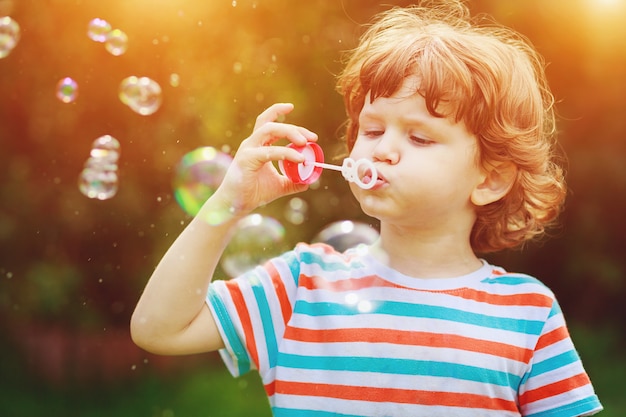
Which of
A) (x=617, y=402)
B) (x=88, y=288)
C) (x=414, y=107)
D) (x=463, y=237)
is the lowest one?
(x=617, y=402)

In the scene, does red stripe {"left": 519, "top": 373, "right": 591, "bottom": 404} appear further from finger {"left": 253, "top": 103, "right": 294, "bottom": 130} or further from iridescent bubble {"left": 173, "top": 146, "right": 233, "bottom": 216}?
iridescent bubble {"left": 173, "top": 146, "right": 233, "bottom": 216}

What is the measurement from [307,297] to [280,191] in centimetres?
19

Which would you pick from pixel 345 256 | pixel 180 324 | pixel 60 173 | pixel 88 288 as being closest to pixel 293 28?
pixel 60 173

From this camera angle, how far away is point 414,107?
1304mm

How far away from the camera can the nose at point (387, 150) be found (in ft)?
4.12

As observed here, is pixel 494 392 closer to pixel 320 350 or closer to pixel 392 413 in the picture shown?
pixel 392 413

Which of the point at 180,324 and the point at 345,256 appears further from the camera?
the point at 345,256

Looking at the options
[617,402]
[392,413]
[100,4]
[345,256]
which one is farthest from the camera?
[617,402]

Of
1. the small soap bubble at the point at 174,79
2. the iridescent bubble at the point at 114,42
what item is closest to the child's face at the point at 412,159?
the iridescent bubble at the point at 114,42

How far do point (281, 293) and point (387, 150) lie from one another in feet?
1.02

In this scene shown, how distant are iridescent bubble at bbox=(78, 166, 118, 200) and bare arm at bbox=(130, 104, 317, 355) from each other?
0.68m

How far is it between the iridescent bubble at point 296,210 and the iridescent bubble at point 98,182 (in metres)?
1.08

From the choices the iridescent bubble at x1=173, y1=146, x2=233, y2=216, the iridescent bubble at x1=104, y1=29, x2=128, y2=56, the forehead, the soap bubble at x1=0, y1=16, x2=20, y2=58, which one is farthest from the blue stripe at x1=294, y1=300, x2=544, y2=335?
the soap bubble at x1=0, y1=16, x2=20, y2=58

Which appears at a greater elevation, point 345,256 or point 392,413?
point 345,256
